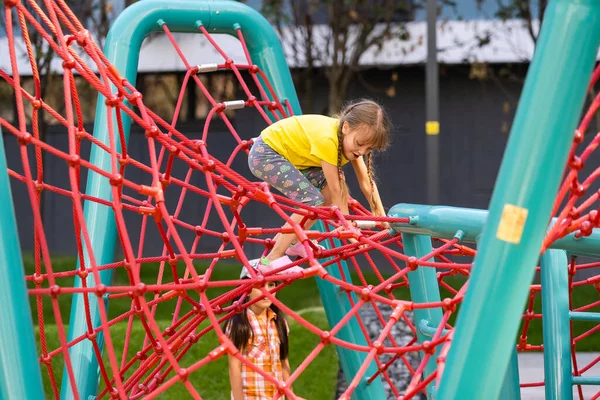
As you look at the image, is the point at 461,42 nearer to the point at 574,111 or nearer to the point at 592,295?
the point at 592,295

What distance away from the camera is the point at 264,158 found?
13.6ft

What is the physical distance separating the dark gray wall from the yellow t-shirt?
6.92m

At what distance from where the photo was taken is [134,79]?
14.1 ft

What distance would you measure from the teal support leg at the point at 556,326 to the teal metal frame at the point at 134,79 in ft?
2.54

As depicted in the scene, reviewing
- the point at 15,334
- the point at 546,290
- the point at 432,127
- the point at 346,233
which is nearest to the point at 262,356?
the point at 346,233

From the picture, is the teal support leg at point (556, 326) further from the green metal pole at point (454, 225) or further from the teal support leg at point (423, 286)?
the green metal pole at point (454, 225)

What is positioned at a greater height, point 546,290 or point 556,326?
point 546,290

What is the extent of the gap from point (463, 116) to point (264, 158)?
7.66 m

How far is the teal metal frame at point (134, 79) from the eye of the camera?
12.6 feet

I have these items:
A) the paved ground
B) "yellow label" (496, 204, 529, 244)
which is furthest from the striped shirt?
the paved ground

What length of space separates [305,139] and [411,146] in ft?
25.6

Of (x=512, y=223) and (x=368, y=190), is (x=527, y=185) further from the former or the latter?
(x=368, y=190)

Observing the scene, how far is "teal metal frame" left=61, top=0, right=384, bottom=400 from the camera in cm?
384

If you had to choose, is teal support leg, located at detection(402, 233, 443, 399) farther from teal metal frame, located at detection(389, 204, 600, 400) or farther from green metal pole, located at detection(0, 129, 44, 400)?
green metal pole, located at detection(0, 129, 44, 400)
